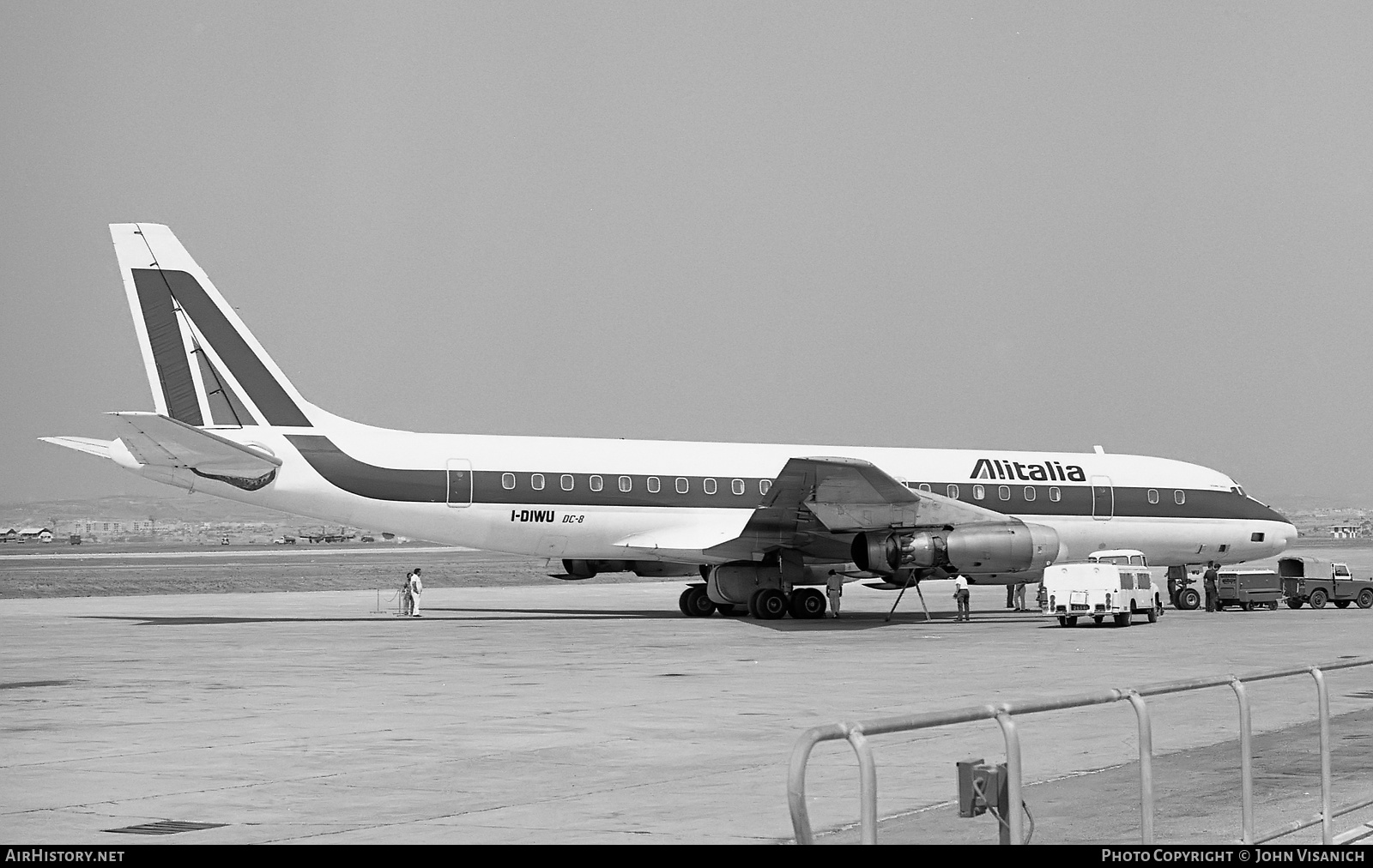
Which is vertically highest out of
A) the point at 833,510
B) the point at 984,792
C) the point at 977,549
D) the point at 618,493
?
the point at 618,493

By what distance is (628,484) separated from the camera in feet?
101

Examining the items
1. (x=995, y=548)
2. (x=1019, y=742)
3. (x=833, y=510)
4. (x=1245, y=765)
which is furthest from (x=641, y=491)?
(x=1019, y=742)

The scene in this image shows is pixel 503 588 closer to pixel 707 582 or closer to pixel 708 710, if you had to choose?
pixel 707 582

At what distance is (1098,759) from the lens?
1084 centimetres

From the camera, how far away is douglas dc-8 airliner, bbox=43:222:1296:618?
27.8 m

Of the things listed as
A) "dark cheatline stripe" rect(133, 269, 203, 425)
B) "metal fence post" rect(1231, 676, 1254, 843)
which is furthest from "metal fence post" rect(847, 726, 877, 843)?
"dark cheatline stripe" rect(133, 269, 203, 425)

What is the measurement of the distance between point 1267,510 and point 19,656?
29.4 meters

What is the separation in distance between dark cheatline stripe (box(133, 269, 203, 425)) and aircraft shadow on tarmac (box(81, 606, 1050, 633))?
464cm

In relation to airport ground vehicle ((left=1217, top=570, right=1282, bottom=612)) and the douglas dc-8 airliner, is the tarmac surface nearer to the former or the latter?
the douglas dc-8 airliner

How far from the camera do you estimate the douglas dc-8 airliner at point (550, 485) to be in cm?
2784

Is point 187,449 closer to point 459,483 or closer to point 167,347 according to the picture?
point 167,347

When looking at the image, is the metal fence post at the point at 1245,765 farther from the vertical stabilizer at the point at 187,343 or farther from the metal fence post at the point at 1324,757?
the vertical stabilizer at the point at 187,343

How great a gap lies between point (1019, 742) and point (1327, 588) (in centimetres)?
3501
